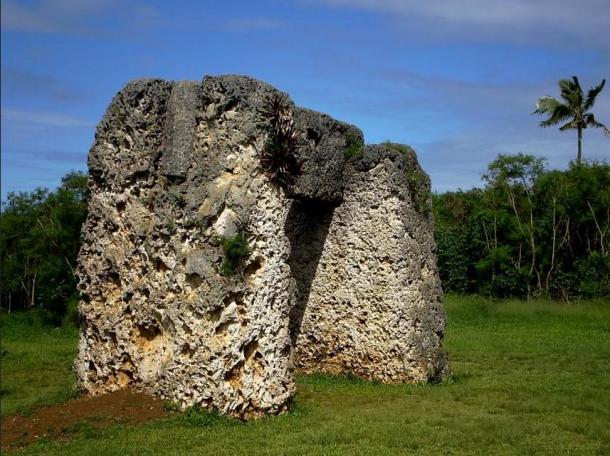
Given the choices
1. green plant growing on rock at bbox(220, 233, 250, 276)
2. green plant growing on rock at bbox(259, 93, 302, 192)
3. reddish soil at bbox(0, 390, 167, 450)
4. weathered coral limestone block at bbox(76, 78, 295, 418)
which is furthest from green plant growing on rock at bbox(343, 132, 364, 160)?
reddish soil at bbox(0, 390, 167, 450)

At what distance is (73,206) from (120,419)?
1454 centimetres

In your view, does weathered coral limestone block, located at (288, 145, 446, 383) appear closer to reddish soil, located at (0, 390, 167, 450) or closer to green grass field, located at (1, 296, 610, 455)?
green grass field, located at (1, 296, 610, 455)

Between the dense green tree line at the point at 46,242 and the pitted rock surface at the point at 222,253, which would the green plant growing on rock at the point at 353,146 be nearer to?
the pitted rock surface at the point at 222,253

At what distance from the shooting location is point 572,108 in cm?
2791

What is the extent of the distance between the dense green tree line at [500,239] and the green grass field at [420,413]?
6294mm

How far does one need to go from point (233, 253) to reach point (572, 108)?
2228 cm

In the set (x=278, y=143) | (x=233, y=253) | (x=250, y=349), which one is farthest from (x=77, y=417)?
(x=278, y=143)

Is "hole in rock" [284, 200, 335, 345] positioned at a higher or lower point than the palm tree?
lower

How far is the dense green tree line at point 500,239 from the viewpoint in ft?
74.3

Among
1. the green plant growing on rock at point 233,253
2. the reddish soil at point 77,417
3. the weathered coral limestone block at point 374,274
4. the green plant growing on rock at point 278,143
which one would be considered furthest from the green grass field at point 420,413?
the green plant growing on rock at point 278,143

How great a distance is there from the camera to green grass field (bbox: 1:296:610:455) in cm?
815

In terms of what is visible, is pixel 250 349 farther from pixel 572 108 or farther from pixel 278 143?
pixel 572 108

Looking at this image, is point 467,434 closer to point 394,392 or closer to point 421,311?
point 394,392

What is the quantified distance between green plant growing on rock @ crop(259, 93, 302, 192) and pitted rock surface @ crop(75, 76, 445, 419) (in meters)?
0.11
